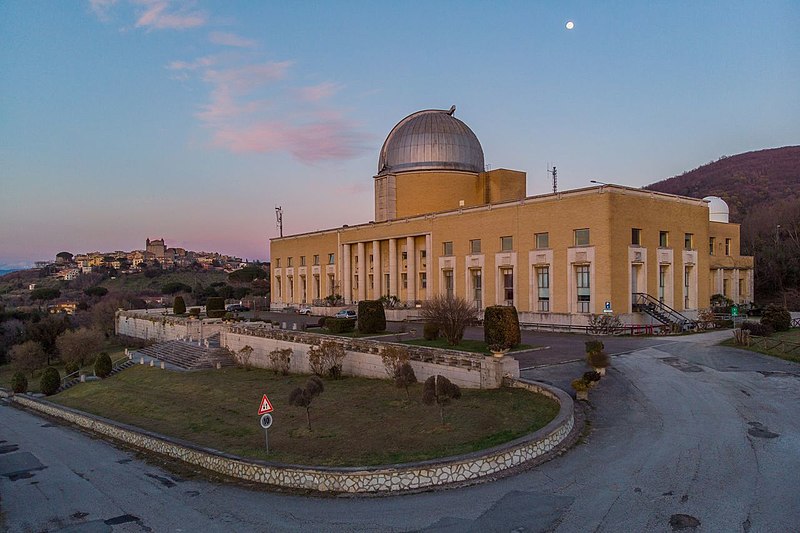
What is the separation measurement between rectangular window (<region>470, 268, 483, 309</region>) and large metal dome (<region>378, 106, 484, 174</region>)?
15.1 metres

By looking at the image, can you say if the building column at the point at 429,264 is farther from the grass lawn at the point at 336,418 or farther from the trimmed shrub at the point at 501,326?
the trimmed shrub at the point at 501,326

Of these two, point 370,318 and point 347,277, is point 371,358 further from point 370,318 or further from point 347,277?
point 347,277

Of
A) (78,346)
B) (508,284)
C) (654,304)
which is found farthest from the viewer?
(78,346)

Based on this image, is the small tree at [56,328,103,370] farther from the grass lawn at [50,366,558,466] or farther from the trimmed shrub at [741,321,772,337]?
the trimmed shrub at [741,321,772,337]

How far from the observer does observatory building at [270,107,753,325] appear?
37.7m

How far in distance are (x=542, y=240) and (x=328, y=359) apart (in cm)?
2022

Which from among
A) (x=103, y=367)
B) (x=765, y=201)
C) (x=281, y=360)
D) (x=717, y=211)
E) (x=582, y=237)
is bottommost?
(x=103, y=367)

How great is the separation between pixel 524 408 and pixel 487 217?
29.4 meters

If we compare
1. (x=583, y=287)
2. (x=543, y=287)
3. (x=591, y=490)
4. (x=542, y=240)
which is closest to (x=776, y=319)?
(x=583, y=287)

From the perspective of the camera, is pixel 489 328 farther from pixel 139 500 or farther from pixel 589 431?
pixel 139 500

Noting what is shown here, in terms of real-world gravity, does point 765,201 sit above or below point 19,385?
above

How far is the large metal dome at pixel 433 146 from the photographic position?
2267 inches

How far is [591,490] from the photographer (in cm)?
1120

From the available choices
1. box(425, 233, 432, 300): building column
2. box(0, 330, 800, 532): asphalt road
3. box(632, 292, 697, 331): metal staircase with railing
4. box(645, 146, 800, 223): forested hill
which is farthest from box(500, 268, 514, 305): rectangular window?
box(645, 146, 800, 223): forested hill
